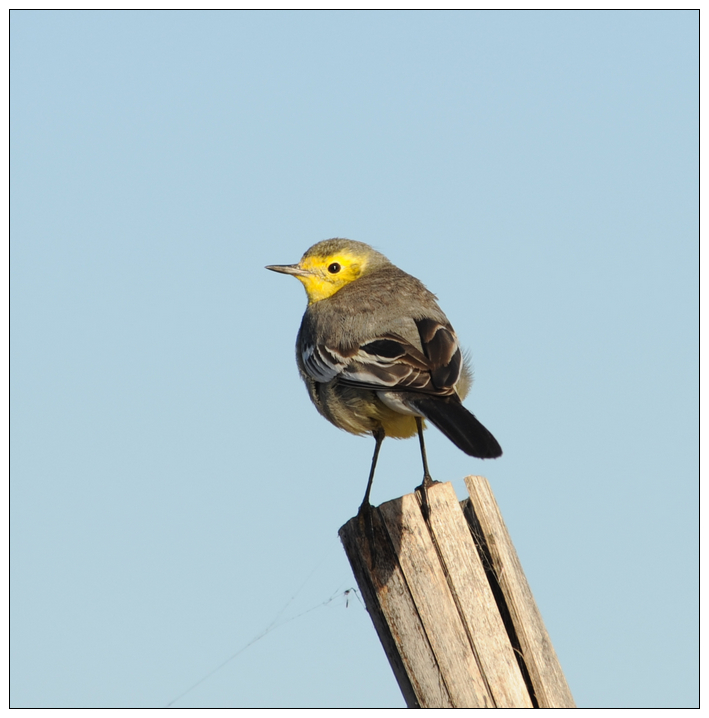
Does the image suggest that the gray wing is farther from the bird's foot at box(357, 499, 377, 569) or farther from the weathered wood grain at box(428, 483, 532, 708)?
the weathered wood grain at box(428, 483, 532, 708)

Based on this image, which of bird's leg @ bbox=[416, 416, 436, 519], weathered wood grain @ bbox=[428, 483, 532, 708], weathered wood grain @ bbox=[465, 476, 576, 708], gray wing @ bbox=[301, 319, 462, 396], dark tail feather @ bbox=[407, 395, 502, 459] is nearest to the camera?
weathered wood grain @ bbox=[428, 483, 532, 708]

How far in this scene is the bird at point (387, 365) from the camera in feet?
19.2

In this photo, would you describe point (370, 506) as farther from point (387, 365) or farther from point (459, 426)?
point (387, 365)

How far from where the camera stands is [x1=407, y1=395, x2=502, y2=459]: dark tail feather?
5133 millimetres

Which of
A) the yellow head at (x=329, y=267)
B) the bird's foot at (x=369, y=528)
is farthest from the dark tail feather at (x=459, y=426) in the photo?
the yellow head at (x=329, y=267)

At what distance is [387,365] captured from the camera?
6.38 meters

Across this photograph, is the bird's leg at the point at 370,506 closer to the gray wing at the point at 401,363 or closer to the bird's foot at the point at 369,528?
the bird's foot at the point at 369,528

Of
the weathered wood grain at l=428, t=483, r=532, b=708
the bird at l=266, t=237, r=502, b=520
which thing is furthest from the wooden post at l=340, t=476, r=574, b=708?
the bird at l=266, t=237, r=502, b=520

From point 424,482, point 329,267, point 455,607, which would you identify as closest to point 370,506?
point 424,482

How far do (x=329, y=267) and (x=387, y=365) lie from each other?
8.92 ft

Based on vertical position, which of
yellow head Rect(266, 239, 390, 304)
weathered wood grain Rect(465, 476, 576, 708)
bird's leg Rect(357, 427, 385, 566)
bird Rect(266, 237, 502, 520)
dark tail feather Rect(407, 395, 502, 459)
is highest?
yellow head Rect(266, 239, 390, 304)

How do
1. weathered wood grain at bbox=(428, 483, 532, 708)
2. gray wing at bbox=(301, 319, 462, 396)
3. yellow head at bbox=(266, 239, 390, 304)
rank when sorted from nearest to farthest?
weathered wood grain at bbox=(428, 483, 532, 708) → gray wing at bbox=(301, 319, 462, 396) → yellow head at bbox=(266, 239, 390, 304)
